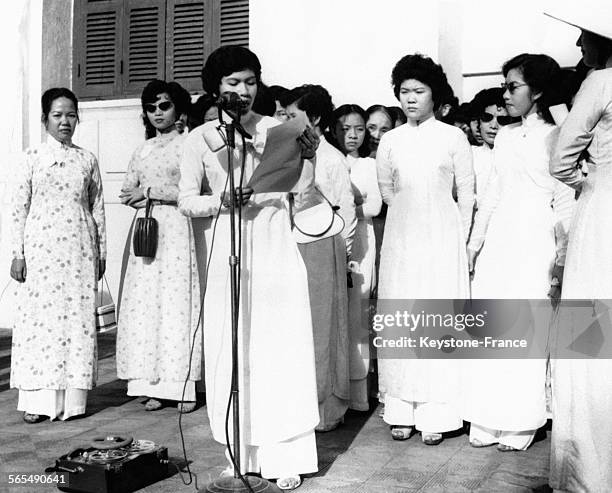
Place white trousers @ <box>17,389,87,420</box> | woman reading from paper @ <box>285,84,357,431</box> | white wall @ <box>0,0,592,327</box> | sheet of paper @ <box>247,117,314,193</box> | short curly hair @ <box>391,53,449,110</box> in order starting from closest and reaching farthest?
1. sheet of paper @ <box>247,117,314,193</box>
2. short curly hair @ <box>391,53,449,110</box>
3. woman reading from paper @ <box>285,84,357,431</box>
4. white trousers @ <box>17,389,87,420</box>
5. white wall @ <box>0,0,592,327</box>

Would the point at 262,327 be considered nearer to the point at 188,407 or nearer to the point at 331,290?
the point at 331,290

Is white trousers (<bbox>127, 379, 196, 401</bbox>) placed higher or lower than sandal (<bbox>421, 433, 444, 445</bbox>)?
higher

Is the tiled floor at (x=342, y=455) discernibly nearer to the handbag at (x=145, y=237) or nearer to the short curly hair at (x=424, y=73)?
the handbag at (x=145, y=237)

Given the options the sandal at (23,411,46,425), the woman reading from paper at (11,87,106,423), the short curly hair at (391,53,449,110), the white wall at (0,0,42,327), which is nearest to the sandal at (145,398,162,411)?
the woman reading from paper at (11,87,106,423)

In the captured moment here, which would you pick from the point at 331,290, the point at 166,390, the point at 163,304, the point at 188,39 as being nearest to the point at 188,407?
the point at 166,390

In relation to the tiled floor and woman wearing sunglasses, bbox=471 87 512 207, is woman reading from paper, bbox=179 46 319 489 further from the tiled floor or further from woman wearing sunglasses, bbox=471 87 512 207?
woman wearing sunglasses, bbox=471 87 512 207

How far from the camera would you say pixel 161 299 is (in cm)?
553

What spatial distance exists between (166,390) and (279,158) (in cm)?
243

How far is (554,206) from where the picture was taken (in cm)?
437

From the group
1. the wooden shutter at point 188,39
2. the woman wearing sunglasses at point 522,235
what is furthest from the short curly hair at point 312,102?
the wooden shutter at point 188,39

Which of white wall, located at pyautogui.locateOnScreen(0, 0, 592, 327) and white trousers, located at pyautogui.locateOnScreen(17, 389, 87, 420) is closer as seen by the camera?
white trousers, located at pyautogui.locateOnScreen(17, 389, 87, 420)

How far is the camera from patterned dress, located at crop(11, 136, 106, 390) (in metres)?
5.12

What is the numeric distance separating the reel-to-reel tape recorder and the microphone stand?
429 mm

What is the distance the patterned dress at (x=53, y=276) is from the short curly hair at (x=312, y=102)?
1.44 meters
